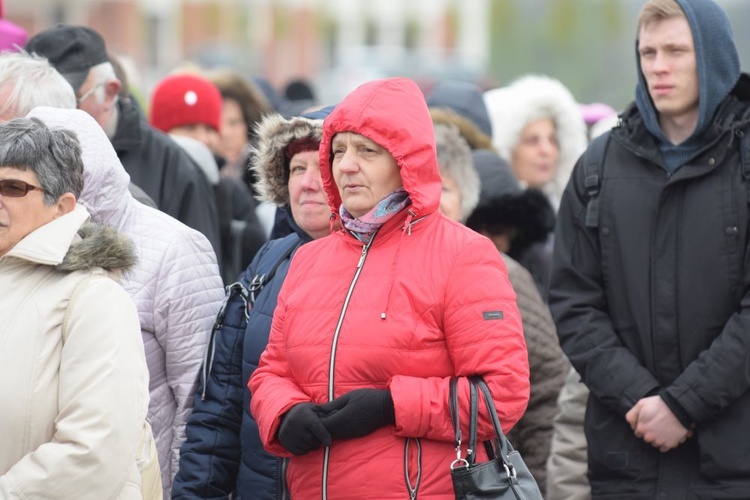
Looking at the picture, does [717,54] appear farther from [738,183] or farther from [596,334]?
[596,334]

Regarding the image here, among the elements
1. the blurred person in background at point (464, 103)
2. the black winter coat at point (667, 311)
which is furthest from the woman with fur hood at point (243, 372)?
the blurred person in background at point (464, 103)

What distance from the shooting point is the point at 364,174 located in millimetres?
3975

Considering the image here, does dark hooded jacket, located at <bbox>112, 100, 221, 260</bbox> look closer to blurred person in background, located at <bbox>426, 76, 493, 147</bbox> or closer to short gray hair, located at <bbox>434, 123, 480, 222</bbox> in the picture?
short gray hair, located at <bbox>434, 123, 480, 222</bbox>

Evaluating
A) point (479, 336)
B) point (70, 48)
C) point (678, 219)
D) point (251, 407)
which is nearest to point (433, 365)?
point (479, 336)

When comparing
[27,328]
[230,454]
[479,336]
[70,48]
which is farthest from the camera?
[70,48]

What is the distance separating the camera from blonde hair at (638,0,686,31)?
15.6ft

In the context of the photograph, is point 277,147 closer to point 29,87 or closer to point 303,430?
point 29,87

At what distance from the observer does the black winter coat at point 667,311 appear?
4.48 metres

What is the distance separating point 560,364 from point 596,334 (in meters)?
0.72

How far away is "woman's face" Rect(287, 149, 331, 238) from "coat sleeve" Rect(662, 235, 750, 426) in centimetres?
128

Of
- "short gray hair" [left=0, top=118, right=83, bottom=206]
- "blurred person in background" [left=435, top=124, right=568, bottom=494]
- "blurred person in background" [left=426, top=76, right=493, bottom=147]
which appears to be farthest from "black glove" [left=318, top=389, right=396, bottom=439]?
"blurred person in background" [left=426, top=76, right=493, bottom=147]

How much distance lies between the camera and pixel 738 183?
4.53m

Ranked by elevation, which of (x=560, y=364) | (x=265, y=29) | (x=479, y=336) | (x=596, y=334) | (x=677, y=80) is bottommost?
(x=265, y=29)

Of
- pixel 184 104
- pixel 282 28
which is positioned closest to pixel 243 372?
pixel 184 104
